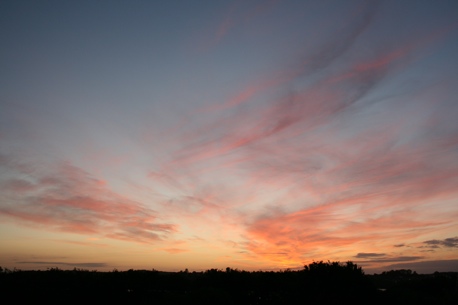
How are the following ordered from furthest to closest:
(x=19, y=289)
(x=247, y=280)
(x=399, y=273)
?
(x=399, y=273)
(x=247, y=280)
(x=19, y=289)

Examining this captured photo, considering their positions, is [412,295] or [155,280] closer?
[412,295]

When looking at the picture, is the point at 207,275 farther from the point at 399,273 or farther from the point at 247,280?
the point at 399,273

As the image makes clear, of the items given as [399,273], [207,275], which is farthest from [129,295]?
[399,273]

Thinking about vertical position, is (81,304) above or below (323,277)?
below

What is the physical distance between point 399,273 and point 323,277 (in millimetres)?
115644

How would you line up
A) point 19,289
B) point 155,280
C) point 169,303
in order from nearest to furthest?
point 169,303 → point 19,289 → point 155,280

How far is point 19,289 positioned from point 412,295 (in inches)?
1568

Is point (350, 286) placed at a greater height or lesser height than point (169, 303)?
greater

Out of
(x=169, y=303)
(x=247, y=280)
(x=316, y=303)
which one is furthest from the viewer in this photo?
(x=247, y=280)

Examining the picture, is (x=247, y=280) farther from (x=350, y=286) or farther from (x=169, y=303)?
(x=350, y=286)

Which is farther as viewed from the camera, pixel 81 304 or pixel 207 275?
pixel 207 275

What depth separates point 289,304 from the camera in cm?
2475

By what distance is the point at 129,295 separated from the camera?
126 ft

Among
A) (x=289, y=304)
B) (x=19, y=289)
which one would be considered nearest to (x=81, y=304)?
(x=19, y=289)
